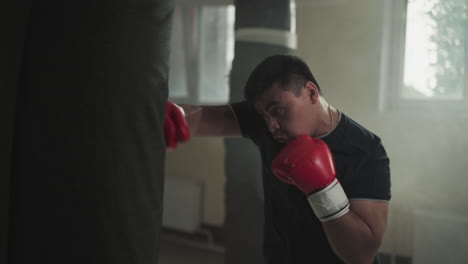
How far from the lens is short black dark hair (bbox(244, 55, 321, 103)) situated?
469 millimetres

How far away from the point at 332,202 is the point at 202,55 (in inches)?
14.4

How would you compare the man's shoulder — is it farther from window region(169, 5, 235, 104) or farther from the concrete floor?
the concrete floor

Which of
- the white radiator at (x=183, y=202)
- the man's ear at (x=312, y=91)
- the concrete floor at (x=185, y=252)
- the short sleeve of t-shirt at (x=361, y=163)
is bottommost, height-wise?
the concrete floor at (x=185, y=252)

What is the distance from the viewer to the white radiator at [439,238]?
464 millimetres

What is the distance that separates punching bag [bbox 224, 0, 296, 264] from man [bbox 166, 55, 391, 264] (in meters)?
0.03

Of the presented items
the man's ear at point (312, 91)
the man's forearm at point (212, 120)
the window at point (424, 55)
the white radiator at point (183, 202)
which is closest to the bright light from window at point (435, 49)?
the window at point (424, 55)

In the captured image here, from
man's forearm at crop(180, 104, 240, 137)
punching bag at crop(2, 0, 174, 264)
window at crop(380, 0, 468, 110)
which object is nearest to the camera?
punching bag at crop(2, 0, 174, 264)

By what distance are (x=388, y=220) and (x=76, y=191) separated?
41 centimetres

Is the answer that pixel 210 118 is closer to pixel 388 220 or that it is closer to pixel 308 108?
pixel 308 108

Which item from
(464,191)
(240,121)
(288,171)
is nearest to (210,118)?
(240,121)

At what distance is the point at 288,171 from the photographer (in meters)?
0.49

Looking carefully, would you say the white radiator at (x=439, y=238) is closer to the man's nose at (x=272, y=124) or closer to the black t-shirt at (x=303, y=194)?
the black t-shirt at (x=303, y=194)

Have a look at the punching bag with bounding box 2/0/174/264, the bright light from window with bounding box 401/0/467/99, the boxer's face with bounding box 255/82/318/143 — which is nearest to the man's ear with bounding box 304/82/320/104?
the boxer's face with bounding box 255/82/318/143

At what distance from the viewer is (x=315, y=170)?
0.47m
